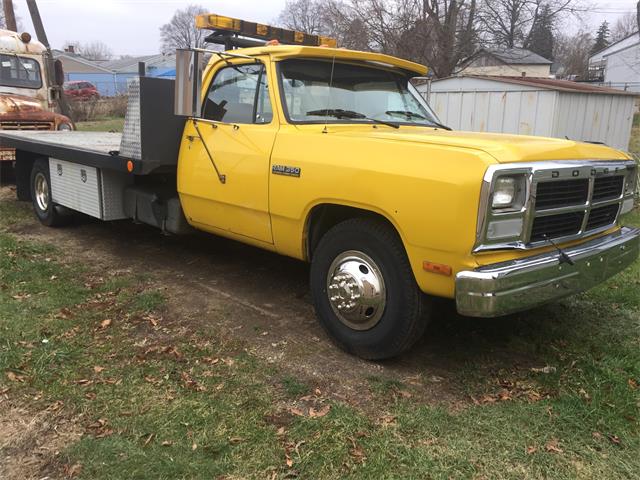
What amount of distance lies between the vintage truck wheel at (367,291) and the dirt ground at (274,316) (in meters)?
0.19

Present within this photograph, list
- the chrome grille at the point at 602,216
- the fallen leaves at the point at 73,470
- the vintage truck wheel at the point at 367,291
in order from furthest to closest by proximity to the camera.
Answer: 1. the chrome grille at the point at 602,216
2. the vintage truck wheel at the point at 367,291
3. the fallen leaves at the point at 73,470

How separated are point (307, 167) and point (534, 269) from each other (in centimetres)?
160

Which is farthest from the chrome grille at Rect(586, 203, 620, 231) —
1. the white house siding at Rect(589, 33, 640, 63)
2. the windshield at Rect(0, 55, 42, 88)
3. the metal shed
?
the white house siding at Rect(589, 33, 640, 63)

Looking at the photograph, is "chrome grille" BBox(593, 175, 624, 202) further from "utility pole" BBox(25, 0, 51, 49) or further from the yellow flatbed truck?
"utility pole" BBox(25, 0, 51, 49)

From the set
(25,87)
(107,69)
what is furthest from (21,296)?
(107,69)

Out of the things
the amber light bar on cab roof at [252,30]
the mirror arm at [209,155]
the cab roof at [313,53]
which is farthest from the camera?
the amber light bar on cab roof at [252,30]

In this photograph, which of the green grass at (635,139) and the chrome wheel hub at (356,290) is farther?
the green grass at (635,139)

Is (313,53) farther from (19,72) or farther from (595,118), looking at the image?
(19,72)

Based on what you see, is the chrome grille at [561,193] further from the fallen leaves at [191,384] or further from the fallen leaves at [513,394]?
the fallen leaves at [191,384]

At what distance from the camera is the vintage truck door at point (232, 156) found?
4406 millimetres

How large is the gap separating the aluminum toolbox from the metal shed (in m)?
6.07

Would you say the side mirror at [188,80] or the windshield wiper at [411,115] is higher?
the side mirror at [188,80]

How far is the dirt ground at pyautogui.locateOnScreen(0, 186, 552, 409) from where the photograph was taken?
3771mm

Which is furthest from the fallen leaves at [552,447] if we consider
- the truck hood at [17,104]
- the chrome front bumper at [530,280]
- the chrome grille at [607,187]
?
the truck hood at [17,104]
